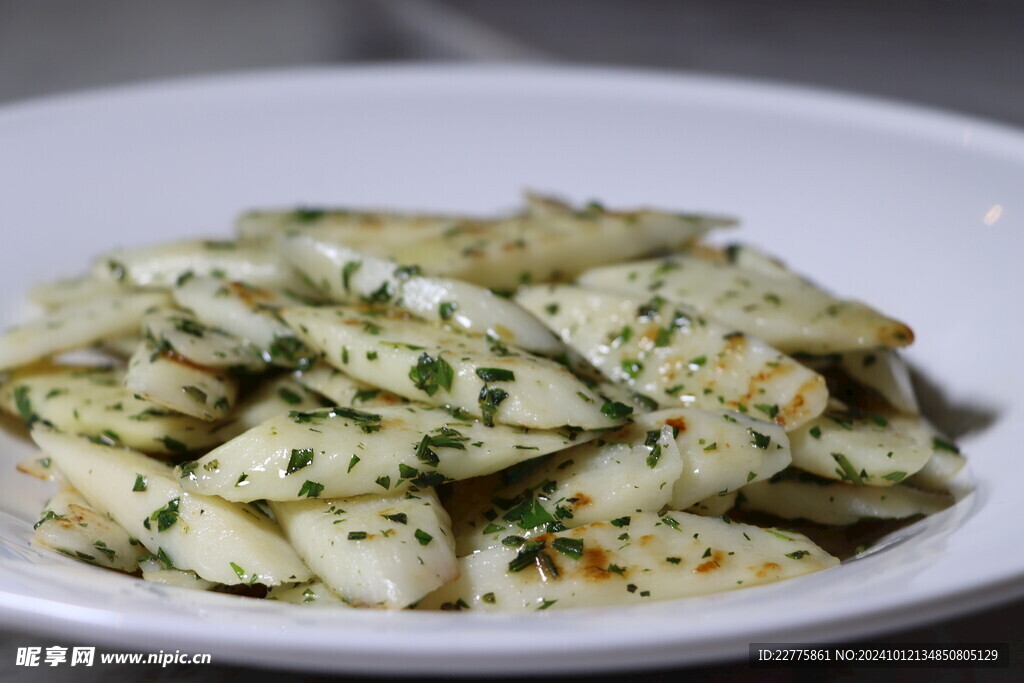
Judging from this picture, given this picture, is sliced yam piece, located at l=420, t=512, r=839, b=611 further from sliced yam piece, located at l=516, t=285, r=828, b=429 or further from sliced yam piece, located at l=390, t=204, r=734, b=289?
sliced yam piece, located at l=390, t=204, r=734, b=289

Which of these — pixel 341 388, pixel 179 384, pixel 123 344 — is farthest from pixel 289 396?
pixel 123 344

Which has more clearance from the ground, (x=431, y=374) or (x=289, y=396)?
(x=431, y=374)

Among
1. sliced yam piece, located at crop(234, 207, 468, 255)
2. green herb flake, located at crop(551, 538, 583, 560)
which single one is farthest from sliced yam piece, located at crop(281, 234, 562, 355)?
green herb flake, located at crop(551, 538, 583, 560)

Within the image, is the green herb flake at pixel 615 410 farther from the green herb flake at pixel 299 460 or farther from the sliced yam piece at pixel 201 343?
the sliced yam piece at pixel 201 343

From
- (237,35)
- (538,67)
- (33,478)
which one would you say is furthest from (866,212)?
(237,35)

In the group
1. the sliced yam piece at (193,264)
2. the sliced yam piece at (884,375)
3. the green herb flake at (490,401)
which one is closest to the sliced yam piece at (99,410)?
the sliced yam piece at (193,264)

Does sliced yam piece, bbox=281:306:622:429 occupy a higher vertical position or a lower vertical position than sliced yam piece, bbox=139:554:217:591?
higher

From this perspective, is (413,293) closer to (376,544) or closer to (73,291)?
(376,544)

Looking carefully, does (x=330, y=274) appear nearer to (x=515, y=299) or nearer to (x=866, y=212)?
(x=515, y=299)
